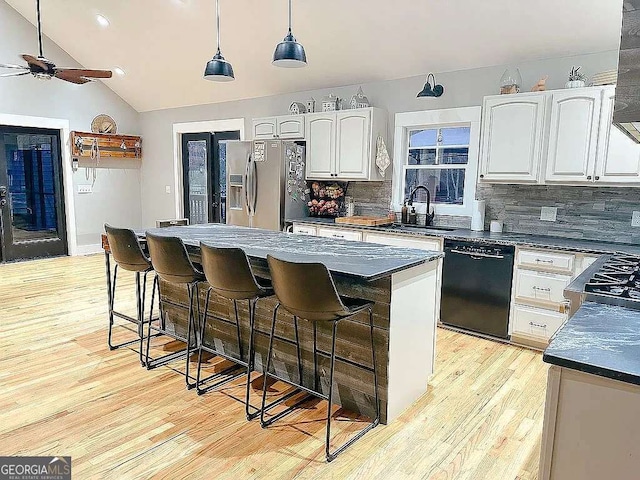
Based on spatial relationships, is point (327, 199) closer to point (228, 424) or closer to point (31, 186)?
point (228, 424)

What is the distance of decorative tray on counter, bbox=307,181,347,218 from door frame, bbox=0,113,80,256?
4.35 m

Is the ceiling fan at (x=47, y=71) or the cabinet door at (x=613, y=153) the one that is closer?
the cabinet door at (x=613, y=153)

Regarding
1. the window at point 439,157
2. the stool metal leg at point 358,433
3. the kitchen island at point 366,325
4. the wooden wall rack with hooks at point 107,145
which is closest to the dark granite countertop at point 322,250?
the kitchen island at point 366,325

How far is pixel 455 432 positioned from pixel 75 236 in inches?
279

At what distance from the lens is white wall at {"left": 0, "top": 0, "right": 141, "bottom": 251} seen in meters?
6.50

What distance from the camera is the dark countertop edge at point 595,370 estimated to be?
122cm

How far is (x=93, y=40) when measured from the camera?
648cm

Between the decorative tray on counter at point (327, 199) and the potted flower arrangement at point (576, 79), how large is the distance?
2.68 meters

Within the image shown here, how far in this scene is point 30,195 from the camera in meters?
7.05

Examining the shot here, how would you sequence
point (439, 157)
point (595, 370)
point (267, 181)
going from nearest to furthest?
point (595, 370)
point (439, 157)
point (267, 181)

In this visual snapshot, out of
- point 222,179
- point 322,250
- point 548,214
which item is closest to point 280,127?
point 222,179

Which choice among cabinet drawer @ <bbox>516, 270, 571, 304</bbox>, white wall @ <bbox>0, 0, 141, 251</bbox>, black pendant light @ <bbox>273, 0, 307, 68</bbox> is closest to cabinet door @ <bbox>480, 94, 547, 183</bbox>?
cabinet drawer @ <bbox>516, 270, 571, 304</bbox>

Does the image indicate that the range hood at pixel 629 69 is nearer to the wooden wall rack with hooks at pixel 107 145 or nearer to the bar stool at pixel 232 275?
the bar stool at pixel 232 275

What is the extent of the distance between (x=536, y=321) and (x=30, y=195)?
24.1ft
